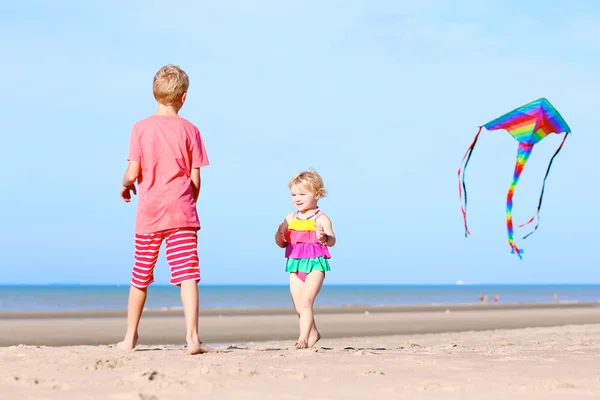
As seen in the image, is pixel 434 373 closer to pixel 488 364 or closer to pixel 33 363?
pixel 488 364

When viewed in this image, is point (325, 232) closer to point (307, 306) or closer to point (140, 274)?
point (307, 306)

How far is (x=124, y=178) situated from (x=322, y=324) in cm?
1381

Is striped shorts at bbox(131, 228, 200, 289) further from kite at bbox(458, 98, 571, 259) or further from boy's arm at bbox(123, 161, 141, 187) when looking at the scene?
kite at bbox(458, 98, 571, 259)

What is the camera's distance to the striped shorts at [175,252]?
18.6ft

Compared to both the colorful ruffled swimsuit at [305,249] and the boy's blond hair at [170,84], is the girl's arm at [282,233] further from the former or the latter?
the boy's blond hair at [170,84]

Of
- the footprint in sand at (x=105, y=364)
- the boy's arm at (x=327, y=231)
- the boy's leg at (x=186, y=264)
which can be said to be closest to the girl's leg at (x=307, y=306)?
the boy's arm at (x=327, y=231)

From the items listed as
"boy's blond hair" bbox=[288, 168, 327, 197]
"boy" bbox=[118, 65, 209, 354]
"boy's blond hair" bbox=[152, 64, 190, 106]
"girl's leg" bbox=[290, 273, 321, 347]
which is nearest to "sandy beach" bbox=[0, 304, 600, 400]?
"boy" bbox=[118, 65, 209, 354]

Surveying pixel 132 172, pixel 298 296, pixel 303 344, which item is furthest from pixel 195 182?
pixel 303 344

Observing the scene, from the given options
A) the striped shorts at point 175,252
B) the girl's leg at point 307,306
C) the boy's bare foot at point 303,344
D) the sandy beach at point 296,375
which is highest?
the striped shorts at point 175,252

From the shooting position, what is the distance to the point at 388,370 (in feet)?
16.3

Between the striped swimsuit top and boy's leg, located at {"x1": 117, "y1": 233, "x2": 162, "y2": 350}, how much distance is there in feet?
4.56

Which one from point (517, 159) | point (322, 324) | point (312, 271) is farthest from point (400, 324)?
point (312, 271)

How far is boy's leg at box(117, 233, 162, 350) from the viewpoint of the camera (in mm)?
5762

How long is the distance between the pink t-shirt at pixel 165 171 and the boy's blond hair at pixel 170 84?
0.54 feet
